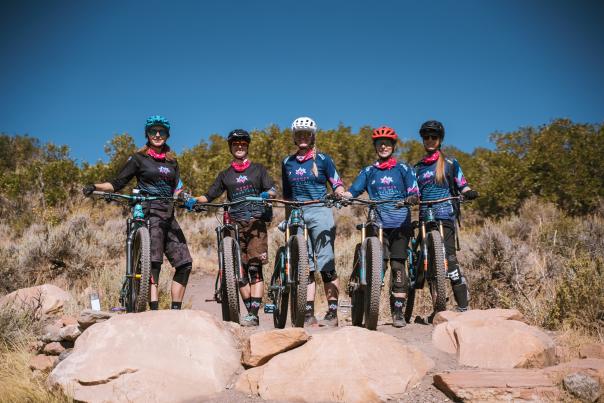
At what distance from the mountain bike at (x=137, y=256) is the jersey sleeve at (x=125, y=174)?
159mm

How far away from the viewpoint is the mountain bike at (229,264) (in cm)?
516

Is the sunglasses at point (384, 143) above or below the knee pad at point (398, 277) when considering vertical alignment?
above

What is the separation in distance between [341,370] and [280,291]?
5.44 feet

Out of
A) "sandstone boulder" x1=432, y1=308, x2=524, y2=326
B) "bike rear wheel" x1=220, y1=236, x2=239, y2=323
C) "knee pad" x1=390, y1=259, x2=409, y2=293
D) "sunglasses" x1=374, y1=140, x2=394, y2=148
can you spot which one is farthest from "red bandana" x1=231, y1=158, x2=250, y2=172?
"sandstone boulder" x1=432, y1=308, x2=524, y2=326

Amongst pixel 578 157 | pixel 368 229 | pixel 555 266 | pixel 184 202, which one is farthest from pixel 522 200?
pixel 184 202

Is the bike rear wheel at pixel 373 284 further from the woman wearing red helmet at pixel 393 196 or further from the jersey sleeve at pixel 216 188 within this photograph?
the jersey sleeve at pixel 216 188

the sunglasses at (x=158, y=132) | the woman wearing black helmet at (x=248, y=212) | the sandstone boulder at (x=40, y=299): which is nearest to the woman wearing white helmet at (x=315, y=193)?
the woman wearing black helmet at (x=248, y=212)

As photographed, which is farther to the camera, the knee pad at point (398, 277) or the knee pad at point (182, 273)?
the knee pad at point (398, 277)

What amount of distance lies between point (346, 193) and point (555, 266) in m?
4.46

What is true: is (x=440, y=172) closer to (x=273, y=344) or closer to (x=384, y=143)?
(x=384, y=143)

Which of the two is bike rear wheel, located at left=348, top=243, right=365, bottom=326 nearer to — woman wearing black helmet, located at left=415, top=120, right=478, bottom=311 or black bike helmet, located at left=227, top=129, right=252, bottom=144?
woman wearing black helmet, located at left=415, top=120, right=478, bottom=311

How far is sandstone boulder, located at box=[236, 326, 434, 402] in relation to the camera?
146 inches

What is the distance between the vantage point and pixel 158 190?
18.4 feet

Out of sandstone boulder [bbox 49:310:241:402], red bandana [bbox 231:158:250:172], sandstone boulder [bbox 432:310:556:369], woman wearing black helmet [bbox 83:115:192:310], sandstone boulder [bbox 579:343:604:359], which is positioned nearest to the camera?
sandstone boulder [bbox 49:310:241:402]
